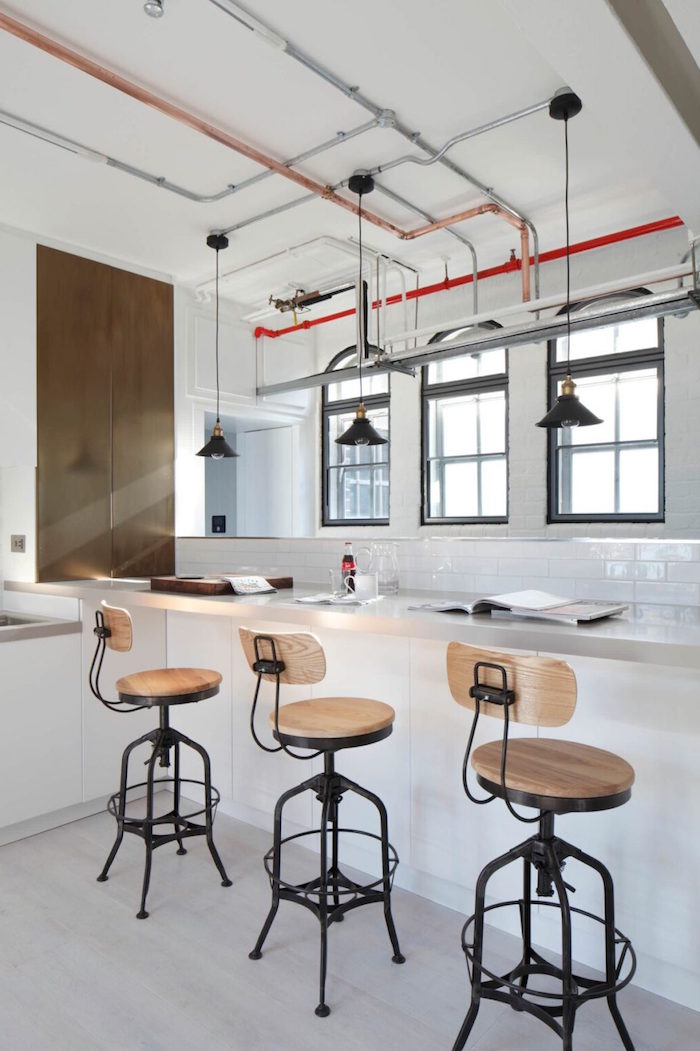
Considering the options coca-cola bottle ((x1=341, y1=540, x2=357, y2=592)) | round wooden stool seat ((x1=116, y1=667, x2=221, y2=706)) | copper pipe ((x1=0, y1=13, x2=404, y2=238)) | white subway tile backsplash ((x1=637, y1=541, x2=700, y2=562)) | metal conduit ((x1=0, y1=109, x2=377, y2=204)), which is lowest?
round wooden stool seat ((x1=116, y1=667, x2=221, y2=706))

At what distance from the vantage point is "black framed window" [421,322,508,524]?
5031mm

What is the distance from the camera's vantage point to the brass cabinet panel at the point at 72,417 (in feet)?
11.7

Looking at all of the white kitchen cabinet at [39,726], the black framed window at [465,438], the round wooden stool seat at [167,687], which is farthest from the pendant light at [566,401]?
the white kitchen cabinet at [39,726]

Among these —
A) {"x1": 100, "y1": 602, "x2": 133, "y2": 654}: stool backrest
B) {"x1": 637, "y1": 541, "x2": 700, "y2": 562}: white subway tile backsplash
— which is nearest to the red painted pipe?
{"x1": 637, "y1": 541, "x2": 700, "y2": 562}: white subway tile backsplash

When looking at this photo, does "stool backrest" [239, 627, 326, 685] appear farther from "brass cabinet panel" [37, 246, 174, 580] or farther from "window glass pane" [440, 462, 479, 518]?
"window glass pane" [440, 462, 479, 518]

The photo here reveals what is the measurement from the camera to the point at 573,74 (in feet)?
6.33

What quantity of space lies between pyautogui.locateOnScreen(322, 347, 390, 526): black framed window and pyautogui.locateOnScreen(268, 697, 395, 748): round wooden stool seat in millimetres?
3435

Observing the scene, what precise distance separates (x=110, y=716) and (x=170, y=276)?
102 inches

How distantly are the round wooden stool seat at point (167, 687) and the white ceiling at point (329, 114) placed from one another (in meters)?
2.13

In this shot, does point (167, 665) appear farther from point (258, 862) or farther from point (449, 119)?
point (449, 119)

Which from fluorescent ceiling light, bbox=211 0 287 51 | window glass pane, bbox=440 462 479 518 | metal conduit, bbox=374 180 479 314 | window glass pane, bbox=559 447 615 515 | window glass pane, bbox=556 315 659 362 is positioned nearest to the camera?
fluorescent ceiling light, bbox=211 0 287 51

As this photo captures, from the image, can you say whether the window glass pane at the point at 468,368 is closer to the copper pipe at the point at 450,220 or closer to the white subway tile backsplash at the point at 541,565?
the copper pipe at the point at 450,220

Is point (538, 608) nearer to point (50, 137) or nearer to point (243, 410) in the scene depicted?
point (50, 137)

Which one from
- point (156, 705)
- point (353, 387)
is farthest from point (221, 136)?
point (353, 387)
